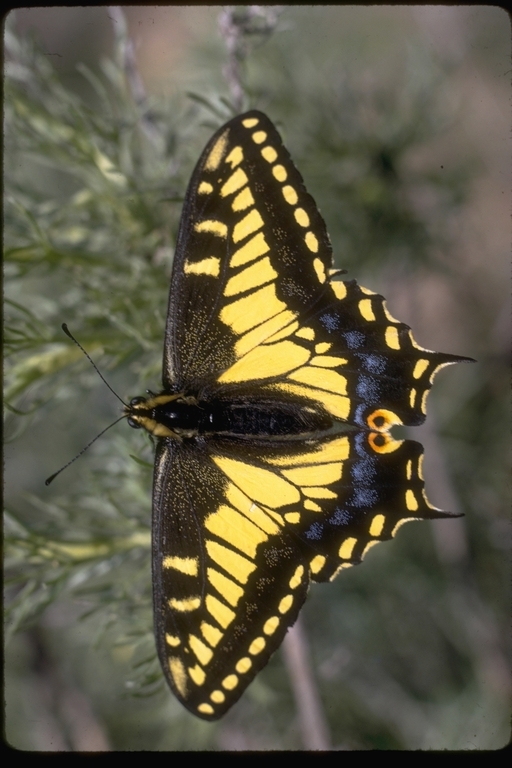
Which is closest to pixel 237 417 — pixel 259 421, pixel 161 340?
pixel 259 421

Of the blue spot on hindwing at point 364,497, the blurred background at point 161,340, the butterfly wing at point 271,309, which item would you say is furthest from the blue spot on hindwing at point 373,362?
the blurred background at point 161,340

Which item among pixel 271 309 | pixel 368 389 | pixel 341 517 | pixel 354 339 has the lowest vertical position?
pixel 341 517

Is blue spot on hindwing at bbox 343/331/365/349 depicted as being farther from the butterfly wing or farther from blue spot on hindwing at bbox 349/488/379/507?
blue spot on hindwing at bbox 349/488/379/507

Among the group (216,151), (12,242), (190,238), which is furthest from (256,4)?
(12,242)

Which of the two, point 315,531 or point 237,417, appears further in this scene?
point 237,417

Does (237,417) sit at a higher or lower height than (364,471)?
higher

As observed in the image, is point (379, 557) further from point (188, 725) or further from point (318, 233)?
point (318, 233)

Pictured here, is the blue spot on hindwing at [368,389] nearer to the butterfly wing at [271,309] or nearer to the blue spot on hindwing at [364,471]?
the butterfly wing at [271,309]

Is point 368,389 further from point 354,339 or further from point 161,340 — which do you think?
point 161,340
